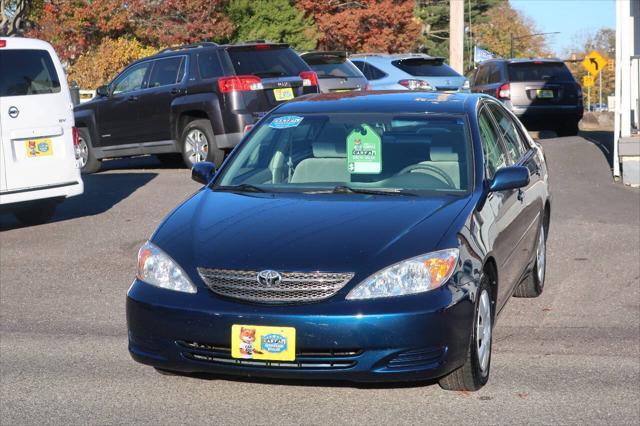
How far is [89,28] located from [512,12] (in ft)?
203

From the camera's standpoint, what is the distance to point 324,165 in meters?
6.91

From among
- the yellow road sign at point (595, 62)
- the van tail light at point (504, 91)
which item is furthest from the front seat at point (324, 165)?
the yellow road sign at point (595, 62)

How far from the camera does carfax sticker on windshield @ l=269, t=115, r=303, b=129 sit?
23.6ft

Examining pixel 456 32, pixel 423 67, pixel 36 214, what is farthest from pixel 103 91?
pixel 456 32

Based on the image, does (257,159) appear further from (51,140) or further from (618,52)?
(618,52)

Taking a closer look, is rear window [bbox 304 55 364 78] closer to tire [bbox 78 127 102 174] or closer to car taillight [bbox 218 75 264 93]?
car taillight [bbox 218 75 264 93]

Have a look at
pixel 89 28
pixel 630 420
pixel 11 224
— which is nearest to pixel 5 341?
pixel 630 420

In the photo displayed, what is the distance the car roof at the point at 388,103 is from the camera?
7.09 meters

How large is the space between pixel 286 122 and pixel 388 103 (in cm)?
68

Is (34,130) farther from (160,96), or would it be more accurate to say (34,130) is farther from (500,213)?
(500,213)

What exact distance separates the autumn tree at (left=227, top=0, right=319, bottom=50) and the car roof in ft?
114

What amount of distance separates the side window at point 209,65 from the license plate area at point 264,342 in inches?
416

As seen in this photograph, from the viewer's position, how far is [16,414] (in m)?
5.67

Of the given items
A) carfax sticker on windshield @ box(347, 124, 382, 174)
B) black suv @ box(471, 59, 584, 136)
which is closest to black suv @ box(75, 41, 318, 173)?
carfax sticker on windshield @ box(347, 124, 382, 174)
